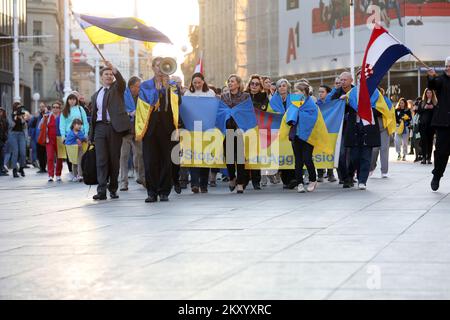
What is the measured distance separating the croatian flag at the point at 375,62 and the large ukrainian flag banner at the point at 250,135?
2.39 ft

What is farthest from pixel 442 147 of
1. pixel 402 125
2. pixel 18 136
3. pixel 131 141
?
pixel 402 125

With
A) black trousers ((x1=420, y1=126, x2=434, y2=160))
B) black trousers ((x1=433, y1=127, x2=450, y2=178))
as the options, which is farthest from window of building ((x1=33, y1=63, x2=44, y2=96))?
black trousers ((x1=433, y1=127, x2=450, y2=178))

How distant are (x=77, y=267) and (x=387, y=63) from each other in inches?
355

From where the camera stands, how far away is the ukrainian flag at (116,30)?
16.1m

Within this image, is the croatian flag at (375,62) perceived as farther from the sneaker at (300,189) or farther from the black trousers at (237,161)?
the black trousers at (237,161)

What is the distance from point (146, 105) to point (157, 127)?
1.07ft

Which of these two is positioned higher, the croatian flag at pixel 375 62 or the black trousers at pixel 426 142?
the croatian flag at pixel 375 62

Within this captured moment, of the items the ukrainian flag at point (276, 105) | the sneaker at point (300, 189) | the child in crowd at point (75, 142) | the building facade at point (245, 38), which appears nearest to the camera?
the sneaker at point (300, 189)

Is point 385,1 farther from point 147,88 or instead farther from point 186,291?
point 186,291

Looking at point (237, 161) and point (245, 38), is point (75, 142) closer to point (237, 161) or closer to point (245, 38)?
point (237, 161)

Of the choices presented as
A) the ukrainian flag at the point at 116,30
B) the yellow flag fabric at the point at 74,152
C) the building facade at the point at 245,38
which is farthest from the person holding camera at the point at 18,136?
the building facade at the point at 245,38

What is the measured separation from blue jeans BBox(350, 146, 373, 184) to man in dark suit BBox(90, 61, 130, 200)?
3.56 meters

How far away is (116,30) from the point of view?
1639cm

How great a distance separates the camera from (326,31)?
234 ft
